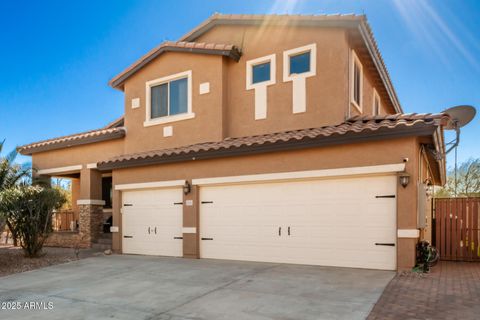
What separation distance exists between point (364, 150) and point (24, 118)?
31763 mm

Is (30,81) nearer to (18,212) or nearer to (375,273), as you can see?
(18,212)

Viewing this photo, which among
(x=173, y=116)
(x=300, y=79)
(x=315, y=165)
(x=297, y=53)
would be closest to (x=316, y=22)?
(x=297, y=53)

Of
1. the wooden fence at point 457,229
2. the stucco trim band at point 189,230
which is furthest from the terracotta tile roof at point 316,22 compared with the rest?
the stucco trim band at point 189,230

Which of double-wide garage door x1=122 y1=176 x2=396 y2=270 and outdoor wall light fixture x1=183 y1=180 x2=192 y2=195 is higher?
outdoor wall light fixture x1=183 y1=180 x2=192 y2=195

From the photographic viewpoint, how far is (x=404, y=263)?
859cm

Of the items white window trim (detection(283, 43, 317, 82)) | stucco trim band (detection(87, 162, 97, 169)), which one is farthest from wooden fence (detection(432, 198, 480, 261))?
stucco trim band (detection(87, 162, 97, 169))

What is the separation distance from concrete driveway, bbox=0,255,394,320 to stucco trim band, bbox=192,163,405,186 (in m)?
2.36

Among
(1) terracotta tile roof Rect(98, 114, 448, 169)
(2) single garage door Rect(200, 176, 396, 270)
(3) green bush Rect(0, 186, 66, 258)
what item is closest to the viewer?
(1) terracotta tile roof Rect(98, 114, 448, 169)

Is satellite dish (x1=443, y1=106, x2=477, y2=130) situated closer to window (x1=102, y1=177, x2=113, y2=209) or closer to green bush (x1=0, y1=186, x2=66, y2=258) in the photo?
green bush (x1=0, y1=186, x2=66, y2=258)

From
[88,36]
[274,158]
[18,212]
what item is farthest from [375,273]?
[88,36]

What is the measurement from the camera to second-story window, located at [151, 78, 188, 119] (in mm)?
13641

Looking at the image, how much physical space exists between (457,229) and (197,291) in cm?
859

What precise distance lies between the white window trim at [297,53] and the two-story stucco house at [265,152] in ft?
0.11

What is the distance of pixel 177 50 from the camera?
1355 cm
